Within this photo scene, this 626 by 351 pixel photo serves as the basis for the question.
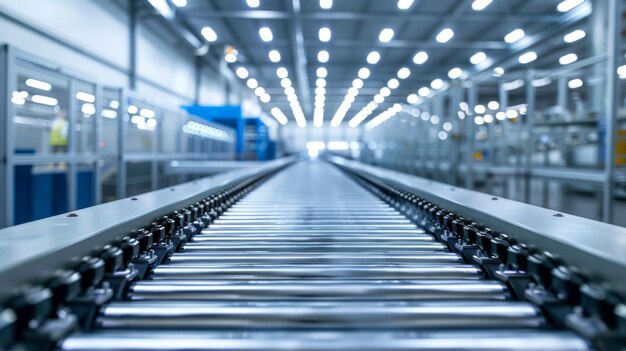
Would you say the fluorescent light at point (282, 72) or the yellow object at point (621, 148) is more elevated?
the fluorescent light at point (282, 72)

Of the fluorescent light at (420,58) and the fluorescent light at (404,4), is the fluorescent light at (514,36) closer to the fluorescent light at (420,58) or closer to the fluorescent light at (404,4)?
the fluorescent light at (420,58)

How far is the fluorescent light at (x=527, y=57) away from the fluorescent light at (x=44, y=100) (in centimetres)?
1307

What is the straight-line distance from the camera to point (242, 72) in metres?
17.8

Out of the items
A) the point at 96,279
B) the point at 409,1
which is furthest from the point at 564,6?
the point at 96,279

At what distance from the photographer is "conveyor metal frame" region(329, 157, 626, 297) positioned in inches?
34.6

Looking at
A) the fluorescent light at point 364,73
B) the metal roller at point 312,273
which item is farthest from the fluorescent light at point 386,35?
the metal roller at point 312,273

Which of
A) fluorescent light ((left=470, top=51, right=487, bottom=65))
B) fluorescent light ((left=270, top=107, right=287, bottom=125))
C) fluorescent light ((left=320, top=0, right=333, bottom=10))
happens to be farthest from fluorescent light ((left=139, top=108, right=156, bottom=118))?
fluorescent light ((left=270, top=107, right=287, bottom=125))

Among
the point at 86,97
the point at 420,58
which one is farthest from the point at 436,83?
the point at 86,97

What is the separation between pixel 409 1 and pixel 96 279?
31.3ft

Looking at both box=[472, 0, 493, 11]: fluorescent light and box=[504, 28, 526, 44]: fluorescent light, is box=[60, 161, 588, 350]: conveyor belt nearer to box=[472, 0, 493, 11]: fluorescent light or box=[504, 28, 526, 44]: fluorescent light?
box=[472, 0, 493, 11]: fluorescent light

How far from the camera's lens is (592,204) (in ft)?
24.3

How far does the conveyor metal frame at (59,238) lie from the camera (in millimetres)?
814

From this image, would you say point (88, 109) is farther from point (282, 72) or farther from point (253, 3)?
point (282, 72)

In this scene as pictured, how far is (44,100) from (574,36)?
12.2m
